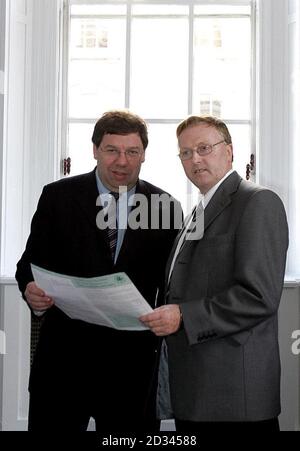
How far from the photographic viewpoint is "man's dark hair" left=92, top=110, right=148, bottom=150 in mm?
1901

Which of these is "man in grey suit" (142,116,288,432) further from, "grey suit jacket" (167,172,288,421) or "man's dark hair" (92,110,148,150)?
"man's dark hair" (92,110,148,150)

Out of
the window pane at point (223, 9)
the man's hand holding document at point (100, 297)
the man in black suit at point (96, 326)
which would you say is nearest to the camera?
the man's hand holding document at point (100, 297)

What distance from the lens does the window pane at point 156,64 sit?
3.18m

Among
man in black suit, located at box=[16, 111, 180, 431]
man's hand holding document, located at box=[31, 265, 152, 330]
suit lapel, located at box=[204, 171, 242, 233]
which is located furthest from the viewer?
man in black suit, located at box=[16, 111, 180, 431]

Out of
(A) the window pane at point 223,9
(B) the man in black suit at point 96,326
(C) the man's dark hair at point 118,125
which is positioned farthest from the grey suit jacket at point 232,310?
(A) the window pane at point 223,9

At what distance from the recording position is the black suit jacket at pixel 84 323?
1.89 meters

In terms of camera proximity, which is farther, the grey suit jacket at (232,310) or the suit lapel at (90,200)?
the suit lapel at (90,200)

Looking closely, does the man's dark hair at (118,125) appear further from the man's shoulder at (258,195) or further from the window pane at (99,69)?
the window pane at (99,69)

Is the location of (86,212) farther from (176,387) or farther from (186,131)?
(176,387)

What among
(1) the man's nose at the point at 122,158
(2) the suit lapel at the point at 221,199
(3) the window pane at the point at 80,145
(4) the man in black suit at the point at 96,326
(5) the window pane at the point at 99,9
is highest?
(5) the window pane at the point at 99,9

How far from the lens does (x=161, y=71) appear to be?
3182mm

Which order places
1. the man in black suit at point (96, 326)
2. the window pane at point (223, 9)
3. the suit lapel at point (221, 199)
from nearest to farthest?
the suit lapel at point (221, 199), the man in black suit at point (96, 326), the window pane at point (223, 9)

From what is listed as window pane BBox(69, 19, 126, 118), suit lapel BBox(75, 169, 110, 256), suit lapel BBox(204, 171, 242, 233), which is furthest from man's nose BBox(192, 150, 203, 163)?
window pane BBox(69, 19, 126, 118)

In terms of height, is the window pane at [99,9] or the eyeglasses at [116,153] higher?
the window pane at [99,9]
